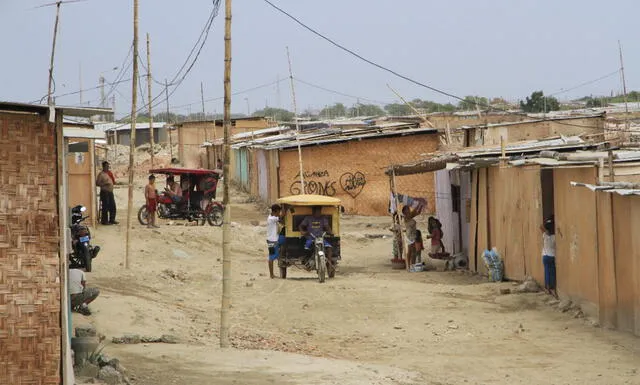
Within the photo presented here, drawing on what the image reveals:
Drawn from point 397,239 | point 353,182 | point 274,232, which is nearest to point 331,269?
point 274,232

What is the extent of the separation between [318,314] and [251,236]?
503 inches

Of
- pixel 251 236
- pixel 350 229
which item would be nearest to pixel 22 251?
pixel 251 236

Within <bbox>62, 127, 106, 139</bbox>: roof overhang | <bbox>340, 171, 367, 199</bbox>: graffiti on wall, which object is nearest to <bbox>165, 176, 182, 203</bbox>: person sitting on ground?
<bbox>340, 171, 367, 199</bbox>: graffiti on wall

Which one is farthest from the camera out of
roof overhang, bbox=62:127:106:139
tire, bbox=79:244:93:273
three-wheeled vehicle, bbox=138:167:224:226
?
three-wheeled vehicle, bbox=138:167:224:226

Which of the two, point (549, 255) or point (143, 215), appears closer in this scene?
point (549, 255)

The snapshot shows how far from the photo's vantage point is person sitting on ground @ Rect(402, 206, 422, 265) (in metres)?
22.4

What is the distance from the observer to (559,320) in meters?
15.0

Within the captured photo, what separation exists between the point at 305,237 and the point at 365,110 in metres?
78.9

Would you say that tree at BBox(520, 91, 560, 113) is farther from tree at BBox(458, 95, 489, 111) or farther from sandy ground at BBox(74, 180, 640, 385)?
sandy ground at BBox(74, 180, 640, 385)

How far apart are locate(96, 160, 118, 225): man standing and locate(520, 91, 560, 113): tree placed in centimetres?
4285

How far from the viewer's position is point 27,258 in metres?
8.37

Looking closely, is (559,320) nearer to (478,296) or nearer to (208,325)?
(478,296)

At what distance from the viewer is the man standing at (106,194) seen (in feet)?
86.6

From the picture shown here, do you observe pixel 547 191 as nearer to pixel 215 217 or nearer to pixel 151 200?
pixel 151 200
